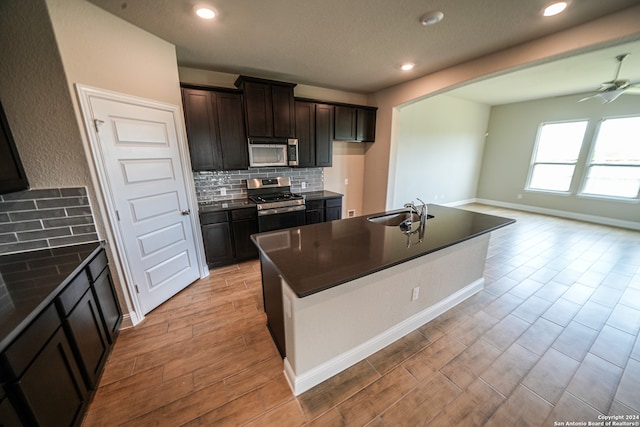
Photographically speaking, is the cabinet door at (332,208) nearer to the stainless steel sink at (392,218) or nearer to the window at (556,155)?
the stainless steel sink at (392,218)

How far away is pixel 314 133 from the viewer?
12.3 ft

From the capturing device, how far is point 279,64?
2.94 metres

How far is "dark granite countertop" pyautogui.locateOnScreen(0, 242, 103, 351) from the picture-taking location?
958 millimetres

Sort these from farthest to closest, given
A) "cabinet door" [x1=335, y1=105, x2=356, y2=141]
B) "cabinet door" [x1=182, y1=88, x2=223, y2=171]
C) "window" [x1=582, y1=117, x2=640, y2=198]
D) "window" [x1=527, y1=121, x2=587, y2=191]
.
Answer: "window" [x1=527, y1=121, x2=587, y2=191]
"window" [x1=582, y1=117, x2=640, y2=198]
"cabinet door" [x1=335, y1=105, x2=356, y2=141]
"cabinet door" [x1=182, y1=88, x2=223, y2=171]

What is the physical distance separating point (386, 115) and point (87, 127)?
4022mm

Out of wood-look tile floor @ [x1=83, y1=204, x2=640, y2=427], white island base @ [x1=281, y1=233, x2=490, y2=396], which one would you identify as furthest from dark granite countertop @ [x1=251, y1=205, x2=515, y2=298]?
wood-look tile floor @ [x1=83, y1=204, x2=640, y2=427]

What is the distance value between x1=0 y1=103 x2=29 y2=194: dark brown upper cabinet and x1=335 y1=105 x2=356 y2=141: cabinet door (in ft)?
11.6

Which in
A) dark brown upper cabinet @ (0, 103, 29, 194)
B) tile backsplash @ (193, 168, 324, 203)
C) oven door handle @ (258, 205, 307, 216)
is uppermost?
dark brown upper cabinet @ (0, 103, 29, 194)

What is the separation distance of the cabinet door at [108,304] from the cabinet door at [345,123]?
354cm

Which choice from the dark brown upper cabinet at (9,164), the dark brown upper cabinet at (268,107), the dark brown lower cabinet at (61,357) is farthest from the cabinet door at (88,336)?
the dark brown upper cabinet at (268,107)

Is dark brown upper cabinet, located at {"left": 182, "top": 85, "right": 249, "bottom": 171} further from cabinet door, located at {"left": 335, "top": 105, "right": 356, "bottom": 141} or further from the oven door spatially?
cabinet door, located at {"left": 335, "top": 105, "right": 356, "bottom": 141}

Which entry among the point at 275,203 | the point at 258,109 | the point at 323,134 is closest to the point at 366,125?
the point at 323,134

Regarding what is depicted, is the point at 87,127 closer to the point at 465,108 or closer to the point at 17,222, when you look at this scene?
the point at 17,222

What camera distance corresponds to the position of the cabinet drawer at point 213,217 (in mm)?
2859
